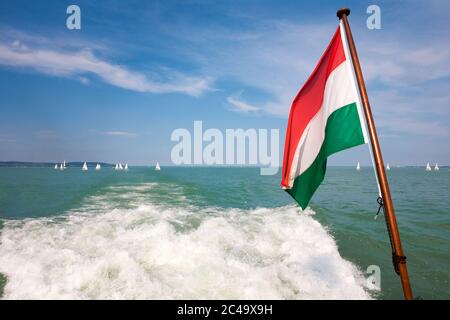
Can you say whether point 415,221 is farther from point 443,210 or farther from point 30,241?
point 30,241

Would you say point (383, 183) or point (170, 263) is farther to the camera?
point (170, 263)

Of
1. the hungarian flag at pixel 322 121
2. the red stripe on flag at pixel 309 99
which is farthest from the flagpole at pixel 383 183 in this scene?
the red stripe on flag at pixel 309 99

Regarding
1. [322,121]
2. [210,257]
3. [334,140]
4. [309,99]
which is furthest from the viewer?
[210,257]

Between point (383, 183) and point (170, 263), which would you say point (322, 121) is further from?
point (170, 263)

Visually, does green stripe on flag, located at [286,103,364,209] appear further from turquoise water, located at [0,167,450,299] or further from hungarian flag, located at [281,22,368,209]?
turquoise water, located at [0,167,450,299]

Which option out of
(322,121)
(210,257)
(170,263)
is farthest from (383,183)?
(170,263)

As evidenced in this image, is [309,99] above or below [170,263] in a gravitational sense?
above

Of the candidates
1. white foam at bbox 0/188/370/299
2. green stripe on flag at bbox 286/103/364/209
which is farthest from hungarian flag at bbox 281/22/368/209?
white foam at bbox 0/188/370/299
